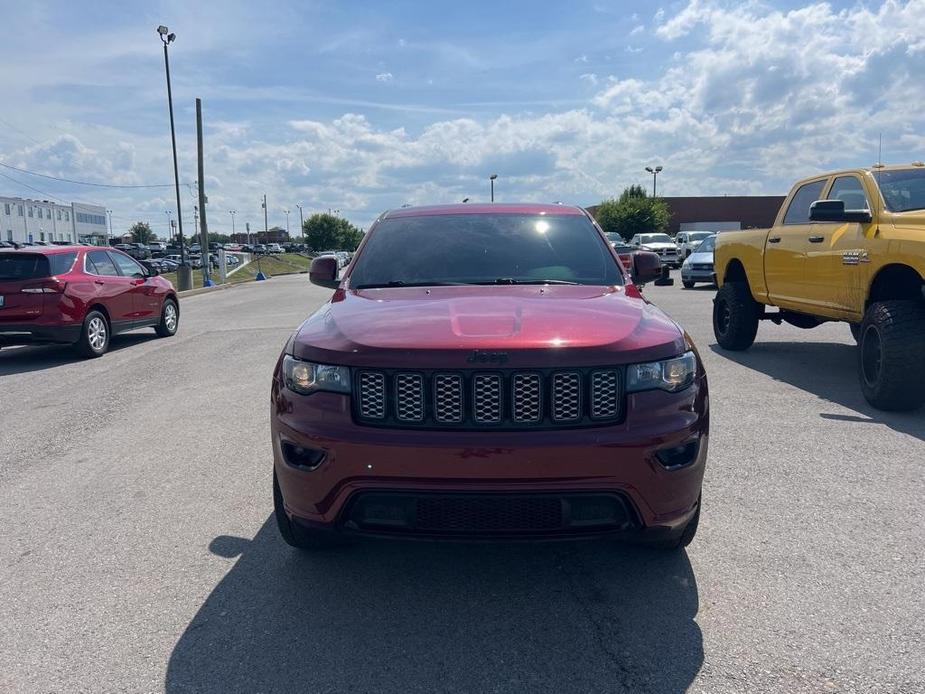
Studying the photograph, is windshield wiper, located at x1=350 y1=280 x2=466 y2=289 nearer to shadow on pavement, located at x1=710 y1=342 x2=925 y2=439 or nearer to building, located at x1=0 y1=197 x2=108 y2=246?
shadow on pavement, located at x1=710 y1=342 x2=925 y2=439

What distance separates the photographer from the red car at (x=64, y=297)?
31.6 ft

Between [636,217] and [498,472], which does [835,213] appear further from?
[636,217]

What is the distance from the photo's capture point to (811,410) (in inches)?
249

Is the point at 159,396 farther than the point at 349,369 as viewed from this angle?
Yes

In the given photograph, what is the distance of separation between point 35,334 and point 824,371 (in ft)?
32.0

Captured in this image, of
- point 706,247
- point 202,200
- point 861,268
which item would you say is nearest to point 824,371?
point 861,268

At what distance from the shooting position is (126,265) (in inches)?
459

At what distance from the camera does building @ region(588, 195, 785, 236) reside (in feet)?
228

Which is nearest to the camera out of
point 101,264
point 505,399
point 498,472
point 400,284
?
point 498,472

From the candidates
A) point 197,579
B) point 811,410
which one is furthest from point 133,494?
point 811,410

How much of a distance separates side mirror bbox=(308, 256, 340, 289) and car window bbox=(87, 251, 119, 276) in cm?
713

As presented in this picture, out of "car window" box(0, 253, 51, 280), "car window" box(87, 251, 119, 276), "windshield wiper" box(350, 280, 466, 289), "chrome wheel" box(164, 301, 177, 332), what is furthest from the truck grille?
"chrome wheel" box(164, 301, 177, 332)

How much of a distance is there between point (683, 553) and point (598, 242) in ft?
6.25

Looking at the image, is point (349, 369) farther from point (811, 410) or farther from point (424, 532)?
point (811, 410)
